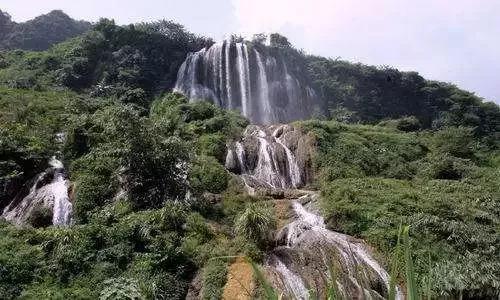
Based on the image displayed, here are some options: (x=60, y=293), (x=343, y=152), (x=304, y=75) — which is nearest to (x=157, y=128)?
(x=60, y=293)

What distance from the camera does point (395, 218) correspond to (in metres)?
16.4

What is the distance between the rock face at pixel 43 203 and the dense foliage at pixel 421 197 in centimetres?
891

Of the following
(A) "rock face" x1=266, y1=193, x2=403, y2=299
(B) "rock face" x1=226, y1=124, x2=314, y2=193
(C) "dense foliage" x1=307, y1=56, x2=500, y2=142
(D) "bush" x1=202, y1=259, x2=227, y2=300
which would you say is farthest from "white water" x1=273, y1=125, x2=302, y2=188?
(C) "dense foliage" x1=307, y1=56, x2=500, y2=142

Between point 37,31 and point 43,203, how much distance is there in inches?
2383

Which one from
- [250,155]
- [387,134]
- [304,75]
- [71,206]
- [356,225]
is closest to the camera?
[356,225]

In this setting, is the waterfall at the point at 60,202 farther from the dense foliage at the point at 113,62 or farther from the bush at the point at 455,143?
the bush at the point at 455,143

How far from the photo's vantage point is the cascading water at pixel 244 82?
40.7 m

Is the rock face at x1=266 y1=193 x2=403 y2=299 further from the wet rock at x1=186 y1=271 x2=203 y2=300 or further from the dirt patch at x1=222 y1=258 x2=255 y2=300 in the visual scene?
the wet rock at x1=186 y1=271 x2=203 y2=300

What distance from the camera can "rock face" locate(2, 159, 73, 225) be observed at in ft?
59.0

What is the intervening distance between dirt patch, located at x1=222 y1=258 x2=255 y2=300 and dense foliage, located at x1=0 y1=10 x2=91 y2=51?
62148mm

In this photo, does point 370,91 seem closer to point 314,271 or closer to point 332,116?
point 332,116

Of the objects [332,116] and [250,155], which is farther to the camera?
[332,116]

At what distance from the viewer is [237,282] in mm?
13016

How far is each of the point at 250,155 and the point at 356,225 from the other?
8678mm
